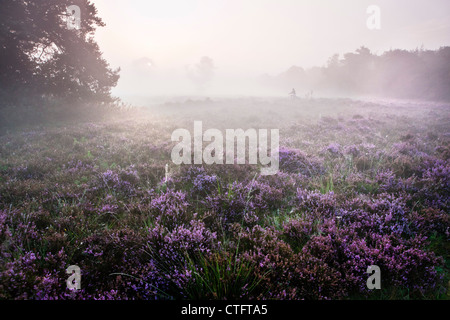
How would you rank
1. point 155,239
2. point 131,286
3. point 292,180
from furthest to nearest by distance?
point 292,180 → point 155,239 → point 131,286

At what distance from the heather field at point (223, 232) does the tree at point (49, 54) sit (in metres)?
10.9

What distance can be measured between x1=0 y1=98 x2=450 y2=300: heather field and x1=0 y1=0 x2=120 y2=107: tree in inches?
427

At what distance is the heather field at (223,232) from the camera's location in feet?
7.25

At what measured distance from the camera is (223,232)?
298 centimetres

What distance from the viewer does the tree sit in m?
12.4

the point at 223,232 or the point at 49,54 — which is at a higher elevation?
the point at 49,54

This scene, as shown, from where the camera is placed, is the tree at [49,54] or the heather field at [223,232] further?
the tree at [49,54]

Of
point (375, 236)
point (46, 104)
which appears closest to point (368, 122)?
point (375, 236)

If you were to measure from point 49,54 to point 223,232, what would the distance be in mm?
18590

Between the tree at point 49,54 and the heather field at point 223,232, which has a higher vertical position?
the tree at point 49,54

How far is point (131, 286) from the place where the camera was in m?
2.17

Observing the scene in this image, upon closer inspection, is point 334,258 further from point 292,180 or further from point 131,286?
point 292,180
